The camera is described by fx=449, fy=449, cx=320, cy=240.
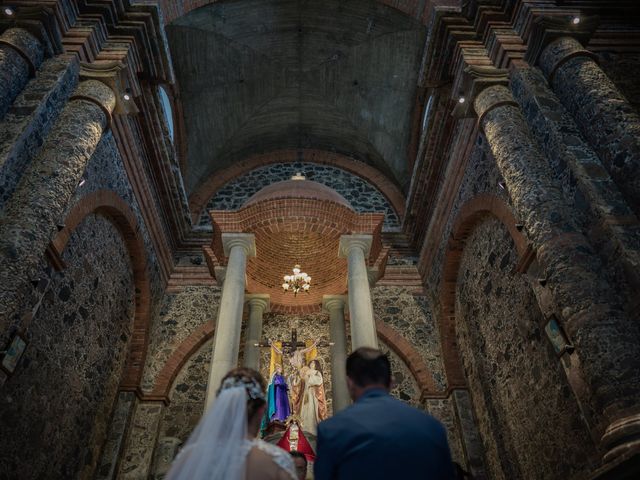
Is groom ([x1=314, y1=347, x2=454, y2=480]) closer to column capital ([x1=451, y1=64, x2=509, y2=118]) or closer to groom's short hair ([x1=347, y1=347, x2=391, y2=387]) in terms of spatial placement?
groom's short hair ([x1=347, y1=347, x2=391, y2=387])

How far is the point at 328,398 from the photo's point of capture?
8.27 m

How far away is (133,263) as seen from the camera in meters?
8.30

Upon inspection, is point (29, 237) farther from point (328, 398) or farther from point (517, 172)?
point (328, 398)

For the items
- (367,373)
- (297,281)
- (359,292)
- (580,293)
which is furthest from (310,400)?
(367,373)

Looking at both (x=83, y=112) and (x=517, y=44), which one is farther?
(x=517, y=44)

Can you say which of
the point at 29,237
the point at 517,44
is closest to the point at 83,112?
the point at 29,237

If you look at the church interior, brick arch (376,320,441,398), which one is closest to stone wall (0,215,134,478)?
the church interior

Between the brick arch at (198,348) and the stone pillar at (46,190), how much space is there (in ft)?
14.5

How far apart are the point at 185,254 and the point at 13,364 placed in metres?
5.98

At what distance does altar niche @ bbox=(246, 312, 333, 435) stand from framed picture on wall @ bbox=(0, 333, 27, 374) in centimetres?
373

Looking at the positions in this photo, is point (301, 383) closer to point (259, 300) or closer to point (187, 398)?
point (259, 300)

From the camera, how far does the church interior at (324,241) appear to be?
14.2 ft

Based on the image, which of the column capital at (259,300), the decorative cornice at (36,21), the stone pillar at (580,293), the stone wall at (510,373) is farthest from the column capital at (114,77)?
the stone wall at (510,373)

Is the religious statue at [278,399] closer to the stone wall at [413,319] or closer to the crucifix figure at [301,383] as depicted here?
the crucifix figure at [301,383]
